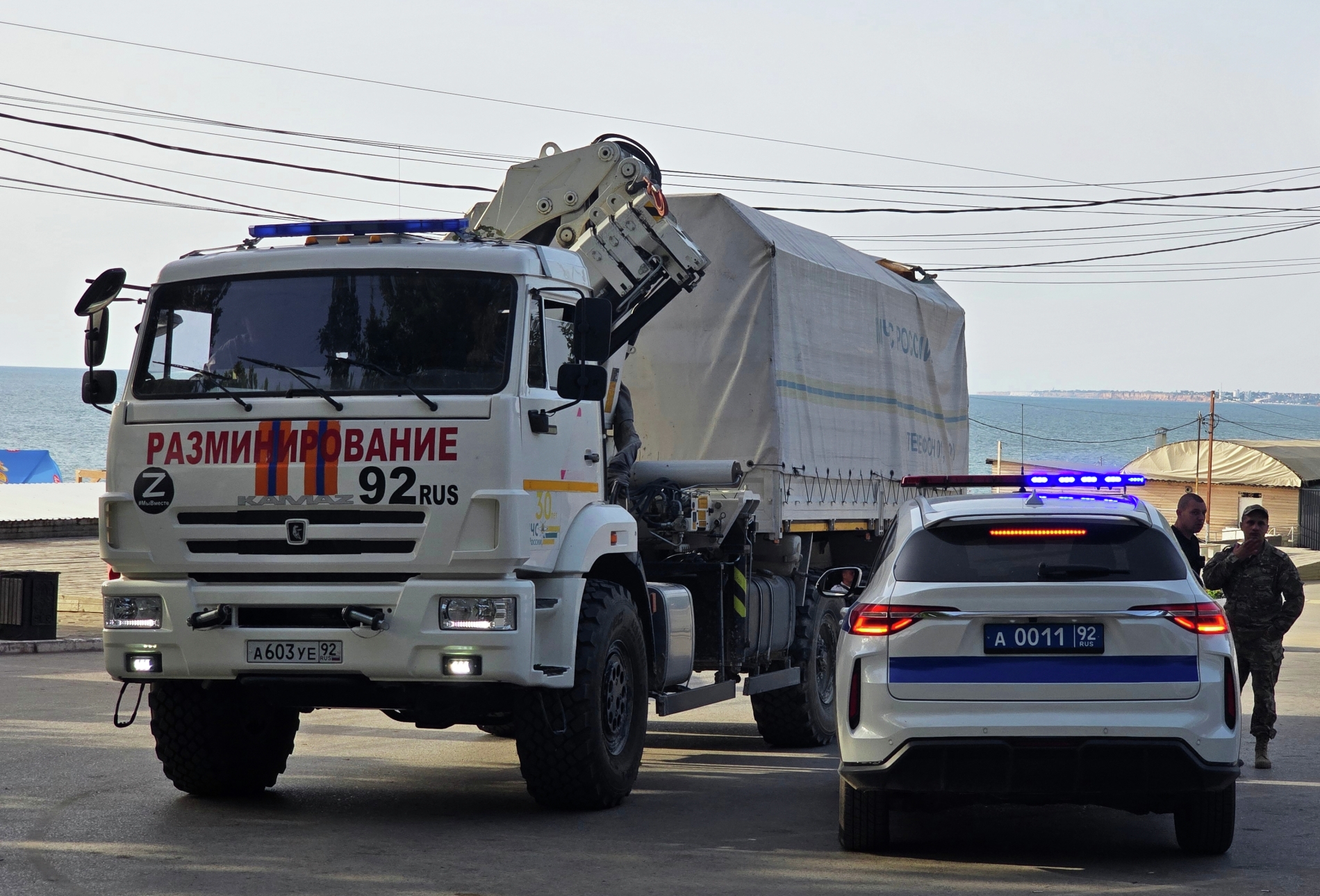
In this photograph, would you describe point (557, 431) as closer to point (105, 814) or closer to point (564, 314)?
point (564, 314)

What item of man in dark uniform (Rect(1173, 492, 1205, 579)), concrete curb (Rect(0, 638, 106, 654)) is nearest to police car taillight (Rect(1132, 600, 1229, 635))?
man in dark uniform (Rect(1173, 492, 1205, 579))

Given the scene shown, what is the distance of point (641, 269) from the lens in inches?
404

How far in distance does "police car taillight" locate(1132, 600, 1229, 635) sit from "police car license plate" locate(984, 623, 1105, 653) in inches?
8.5

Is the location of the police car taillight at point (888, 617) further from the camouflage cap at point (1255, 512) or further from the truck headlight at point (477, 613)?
the camouflage cap at point (1255, 512)

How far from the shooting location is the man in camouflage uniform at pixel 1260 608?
10195mm

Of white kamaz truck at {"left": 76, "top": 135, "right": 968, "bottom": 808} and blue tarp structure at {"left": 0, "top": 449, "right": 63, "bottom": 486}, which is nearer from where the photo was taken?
white kamaz truck at {"left": 76, "top": 135, "right": 968, "bottom": 808}

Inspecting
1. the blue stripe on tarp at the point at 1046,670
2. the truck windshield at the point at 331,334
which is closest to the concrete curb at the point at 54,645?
the truck windshield at the point at 331,334

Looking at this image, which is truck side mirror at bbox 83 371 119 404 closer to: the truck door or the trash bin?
the truck door

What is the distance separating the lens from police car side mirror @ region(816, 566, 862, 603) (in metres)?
8.00

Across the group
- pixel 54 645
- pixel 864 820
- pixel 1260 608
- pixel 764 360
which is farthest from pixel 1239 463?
pixel 864 820

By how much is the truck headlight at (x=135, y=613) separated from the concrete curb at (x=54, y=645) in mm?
10462

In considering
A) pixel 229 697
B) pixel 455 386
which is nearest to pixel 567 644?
pixel 455 386

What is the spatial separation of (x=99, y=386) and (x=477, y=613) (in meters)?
2.59

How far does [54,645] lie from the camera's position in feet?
60.8
